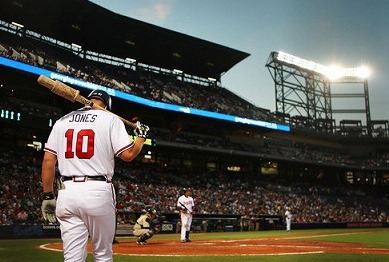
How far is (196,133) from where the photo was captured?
143 feet

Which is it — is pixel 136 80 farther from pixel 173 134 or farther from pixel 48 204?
pixel 48 204

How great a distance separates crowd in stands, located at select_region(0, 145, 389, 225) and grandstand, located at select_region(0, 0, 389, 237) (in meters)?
0.13

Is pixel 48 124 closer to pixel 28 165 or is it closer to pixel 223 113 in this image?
pixel 28 165

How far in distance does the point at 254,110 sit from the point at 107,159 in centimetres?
4520

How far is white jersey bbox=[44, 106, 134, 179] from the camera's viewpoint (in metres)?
4.04

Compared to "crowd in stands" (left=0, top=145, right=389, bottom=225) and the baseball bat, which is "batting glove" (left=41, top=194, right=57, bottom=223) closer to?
the baseball bat

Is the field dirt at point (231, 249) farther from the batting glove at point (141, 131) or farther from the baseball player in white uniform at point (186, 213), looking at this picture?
the batting glove at point (141, 131)

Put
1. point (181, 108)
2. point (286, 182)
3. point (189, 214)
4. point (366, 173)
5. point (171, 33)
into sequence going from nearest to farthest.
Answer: point (189, 214) < point (181, 108) < point (171, 33) < point (286, 182) < point (366, 173)

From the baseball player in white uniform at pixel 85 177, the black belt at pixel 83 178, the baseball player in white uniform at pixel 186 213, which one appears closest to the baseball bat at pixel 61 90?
the baseball player in white uniform at pixel 85 177

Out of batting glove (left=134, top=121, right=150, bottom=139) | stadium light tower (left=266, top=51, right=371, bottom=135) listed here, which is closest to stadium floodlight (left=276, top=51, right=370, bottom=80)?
stadium light tower (left=266, top=51, right=371, bottom=135)

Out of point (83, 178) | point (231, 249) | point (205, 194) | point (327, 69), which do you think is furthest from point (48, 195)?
point (327, 69)

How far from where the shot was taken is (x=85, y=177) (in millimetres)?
3984

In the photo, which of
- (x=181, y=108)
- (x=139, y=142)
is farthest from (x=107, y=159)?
(x=181, y=108)

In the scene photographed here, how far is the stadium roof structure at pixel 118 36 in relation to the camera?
35156 mm
